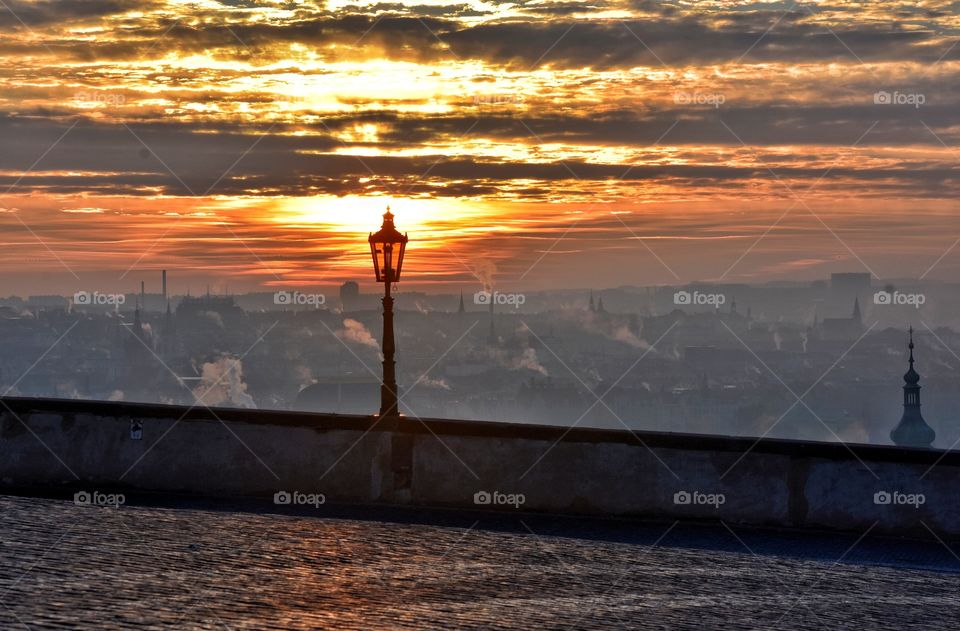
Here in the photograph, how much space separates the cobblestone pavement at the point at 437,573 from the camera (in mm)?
8406

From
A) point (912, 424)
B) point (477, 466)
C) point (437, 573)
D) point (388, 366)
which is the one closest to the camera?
point (437, 573)

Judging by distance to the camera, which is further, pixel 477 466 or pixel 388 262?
pixel 388 262

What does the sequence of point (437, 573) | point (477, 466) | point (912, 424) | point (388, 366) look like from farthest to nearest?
point (912, 424), point (388, 366), point (477, 466), point (437, 573)

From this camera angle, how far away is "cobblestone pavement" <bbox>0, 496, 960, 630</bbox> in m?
8.41

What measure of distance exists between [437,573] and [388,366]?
468 centimetres

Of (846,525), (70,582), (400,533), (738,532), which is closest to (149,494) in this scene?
(400,533)

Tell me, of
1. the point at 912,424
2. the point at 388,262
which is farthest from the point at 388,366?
the point at 912,424

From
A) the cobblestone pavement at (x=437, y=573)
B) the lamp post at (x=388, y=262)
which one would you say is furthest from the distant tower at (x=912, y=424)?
the cobblestone pavement at (x=437, y=573)

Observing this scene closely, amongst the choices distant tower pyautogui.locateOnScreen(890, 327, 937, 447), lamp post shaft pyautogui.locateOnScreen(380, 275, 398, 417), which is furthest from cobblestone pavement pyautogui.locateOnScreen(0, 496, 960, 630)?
distant tower pyautogui.locateOnScreen(890, 327, 937, 447)

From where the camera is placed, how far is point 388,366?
566 inches

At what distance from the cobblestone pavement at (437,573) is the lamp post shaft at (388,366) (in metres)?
1.60

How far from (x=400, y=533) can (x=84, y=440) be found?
16.3 ft

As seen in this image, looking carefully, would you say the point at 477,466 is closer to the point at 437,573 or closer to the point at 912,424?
the point at 437,573

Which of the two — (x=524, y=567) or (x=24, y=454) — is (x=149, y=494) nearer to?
(x=24, y=454)
